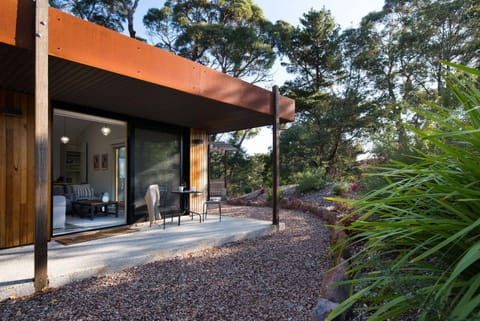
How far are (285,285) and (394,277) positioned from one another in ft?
6.05

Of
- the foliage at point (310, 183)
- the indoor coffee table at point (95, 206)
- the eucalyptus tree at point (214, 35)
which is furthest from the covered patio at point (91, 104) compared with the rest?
the eucalyptus tree at point (214, 35)

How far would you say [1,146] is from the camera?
358cm

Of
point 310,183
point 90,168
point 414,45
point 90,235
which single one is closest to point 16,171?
point 90,235

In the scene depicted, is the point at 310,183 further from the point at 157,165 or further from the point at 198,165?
the point at 157,165

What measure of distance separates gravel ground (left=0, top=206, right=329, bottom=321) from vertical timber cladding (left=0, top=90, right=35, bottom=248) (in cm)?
189

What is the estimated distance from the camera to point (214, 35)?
12242 mm

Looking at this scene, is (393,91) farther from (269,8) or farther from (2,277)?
(2,277)

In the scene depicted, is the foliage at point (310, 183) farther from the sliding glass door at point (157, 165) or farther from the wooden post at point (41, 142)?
the wooden post at point (41, 142)

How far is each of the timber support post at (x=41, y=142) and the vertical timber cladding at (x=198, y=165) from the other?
4163mm

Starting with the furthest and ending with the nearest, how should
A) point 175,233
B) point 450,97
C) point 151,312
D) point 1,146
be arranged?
point 175,233, point 1,146, point 450,97, point 151,312

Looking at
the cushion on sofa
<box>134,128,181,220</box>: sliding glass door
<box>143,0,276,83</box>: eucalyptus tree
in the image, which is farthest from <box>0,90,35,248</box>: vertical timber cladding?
<box>143,0,276,83</box>: eucalyptus tree

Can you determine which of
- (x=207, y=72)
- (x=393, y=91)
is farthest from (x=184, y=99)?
(x=393, y=91)

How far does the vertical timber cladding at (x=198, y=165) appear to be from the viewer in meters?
6.58

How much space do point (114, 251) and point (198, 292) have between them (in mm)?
1606
